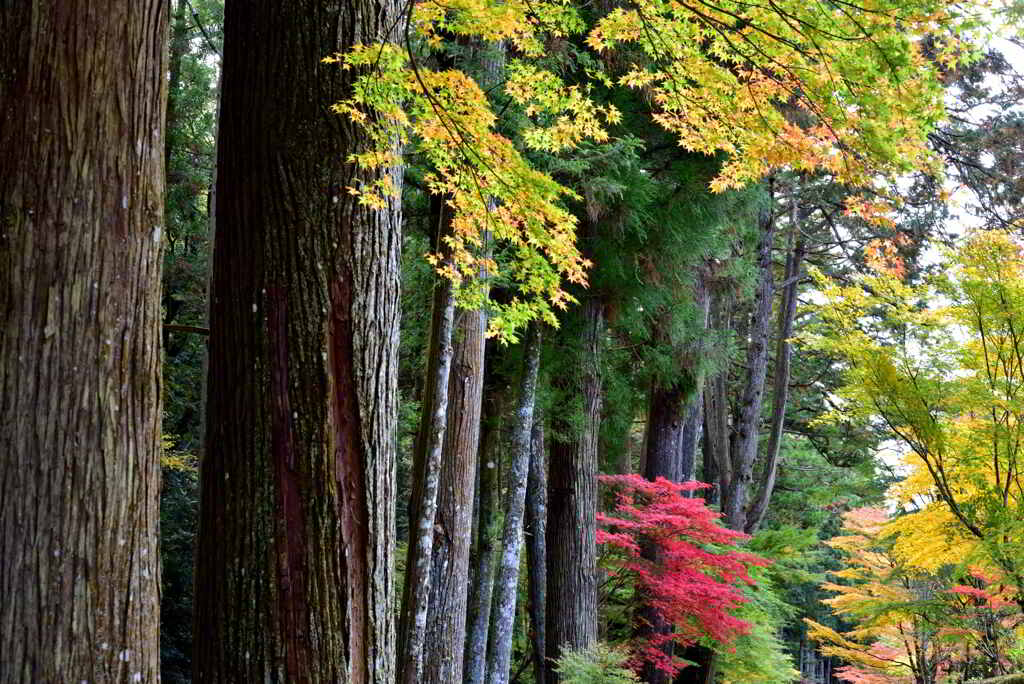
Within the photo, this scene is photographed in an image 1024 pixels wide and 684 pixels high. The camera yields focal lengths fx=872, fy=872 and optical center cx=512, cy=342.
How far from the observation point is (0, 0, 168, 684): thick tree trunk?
296 centimetres

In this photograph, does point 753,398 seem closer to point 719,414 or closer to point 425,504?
point 719,414

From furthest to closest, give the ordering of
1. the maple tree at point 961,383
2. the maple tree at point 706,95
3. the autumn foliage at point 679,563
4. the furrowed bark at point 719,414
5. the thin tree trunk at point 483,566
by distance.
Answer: the furrowed bark at point 719,414 < the autumn foliage at point 679,563 < the thin tree trunk at point 483,566 < the maple tree at point 961,383 < the maple tree at point 706,95

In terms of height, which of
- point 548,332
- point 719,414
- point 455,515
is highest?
point 548,332

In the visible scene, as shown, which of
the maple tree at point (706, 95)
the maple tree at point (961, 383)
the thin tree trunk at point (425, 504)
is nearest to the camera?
the maple tree at point (706, 95)

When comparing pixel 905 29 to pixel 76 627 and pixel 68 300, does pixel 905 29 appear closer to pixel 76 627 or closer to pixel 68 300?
pixel 68 300

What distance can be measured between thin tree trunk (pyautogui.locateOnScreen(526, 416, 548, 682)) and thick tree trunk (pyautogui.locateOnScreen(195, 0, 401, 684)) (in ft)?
20.8

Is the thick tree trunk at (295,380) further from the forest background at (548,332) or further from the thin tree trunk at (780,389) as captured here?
the thin tree trunk at (780,389)

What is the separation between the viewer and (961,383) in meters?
8.51

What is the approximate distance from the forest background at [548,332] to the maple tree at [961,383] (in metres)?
0.04

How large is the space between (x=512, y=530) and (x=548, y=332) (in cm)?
248

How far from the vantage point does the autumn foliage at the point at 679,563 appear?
31.5 feet

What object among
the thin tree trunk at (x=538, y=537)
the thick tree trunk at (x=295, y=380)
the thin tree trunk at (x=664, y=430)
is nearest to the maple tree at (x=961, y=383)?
the thin tree trunk at (x=664, y=430)

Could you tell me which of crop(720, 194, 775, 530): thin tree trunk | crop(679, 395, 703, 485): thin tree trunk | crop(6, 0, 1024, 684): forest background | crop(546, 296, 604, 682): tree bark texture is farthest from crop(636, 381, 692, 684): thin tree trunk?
crop(679, 395, 703, 485): thin tree trunk

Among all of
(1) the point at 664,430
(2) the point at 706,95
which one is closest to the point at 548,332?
(1) the point at 664,430
